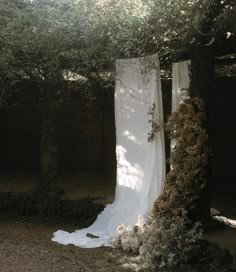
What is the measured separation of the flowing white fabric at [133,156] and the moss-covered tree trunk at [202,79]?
23.0 inches

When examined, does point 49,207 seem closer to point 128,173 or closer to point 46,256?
point 128,173

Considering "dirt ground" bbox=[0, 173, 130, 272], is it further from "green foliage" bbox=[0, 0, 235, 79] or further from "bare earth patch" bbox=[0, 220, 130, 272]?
"green foliage" bbox=[0, 0, 235, 79]

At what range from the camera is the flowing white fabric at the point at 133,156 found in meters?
6.78

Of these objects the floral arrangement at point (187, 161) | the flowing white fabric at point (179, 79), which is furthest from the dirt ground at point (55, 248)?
the flowing white fabric at point (179, 79)

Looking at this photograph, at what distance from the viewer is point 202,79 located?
6250 millimetres

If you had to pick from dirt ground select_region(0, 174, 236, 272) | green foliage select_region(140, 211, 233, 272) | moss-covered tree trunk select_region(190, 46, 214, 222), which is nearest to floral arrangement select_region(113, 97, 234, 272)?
green foliage select_region(140, 211, 233, 272)

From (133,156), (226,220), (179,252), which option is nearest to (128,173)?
(133,156)

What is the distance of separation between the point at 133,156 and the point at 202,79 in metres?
1.61

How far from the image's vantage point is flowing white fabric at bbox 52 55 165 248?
6.78 meters

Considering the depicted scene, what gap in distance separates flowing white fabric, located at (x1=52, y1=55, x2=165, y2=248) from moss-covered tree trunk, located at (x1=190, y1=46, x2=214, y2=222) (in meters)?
0.58

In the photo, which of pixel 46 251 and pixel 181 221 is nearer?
pixel 181 221

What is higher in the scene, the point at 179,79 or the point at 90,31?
the point at 90,31

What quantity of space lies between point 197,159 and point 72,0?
2799mm

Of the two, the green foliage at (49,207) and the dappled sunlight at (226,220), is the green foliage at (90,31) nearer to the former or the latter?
the green foliage at (49,207)
